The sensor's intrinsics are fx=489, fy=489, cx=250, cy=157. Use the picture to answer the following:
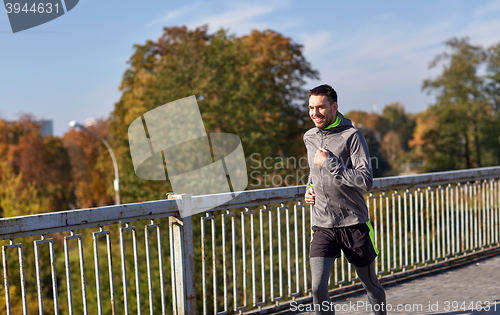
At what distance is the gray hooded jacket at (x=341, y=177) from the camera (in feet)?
9.94

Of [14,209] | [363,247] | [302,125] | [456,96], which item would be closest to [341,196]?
[363,247]

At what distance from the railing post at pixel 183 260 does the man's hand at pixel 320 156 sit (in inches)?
46.6

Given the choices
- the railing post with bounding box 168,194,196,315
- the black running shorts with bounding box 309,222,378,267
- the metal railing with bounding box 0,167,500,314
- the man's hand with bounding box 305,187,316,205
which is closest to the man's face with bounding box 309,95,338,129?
the man's hand with bounding box 305,187,316,205

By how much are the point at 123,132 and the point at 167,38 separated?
25.7 ft

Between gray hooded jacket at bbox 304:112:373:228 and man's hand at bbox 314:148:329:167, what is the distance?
2cm

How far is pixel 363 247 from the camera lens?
3168 mm

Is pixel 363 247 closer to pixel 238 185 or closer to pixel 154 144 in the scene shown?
pixel 154 144

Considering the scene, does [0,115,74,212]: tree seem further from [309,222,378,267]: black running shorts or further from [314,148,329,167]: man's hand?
[314,148,329,167]: man's hand

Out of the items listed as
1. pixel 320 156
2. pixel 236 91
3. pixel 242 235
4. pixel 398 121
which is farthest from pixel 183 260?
pixel 398 121

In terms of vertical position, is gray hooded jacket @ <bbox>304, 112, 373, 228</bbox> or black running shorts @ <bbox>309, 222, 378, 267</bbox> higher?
gray hooded jacket @ <bbox>304, 112, 373, 228</bbox>

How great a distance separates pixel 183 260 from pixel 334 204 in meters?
1.35

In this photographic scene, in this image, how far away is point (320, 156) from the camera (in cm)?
302

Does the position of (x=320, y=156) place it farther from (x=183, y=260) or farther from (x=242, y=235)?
(x=242, y=235)

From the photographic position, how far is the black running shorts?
317cm
